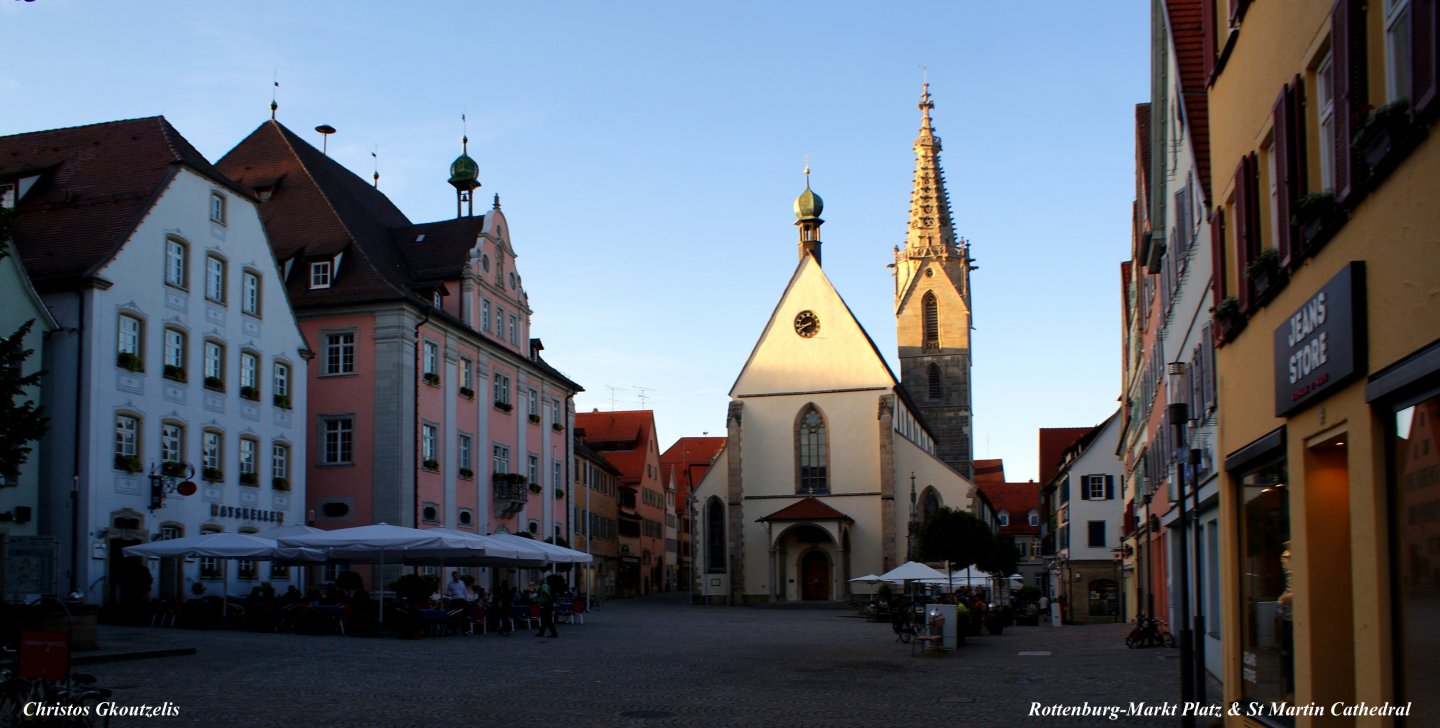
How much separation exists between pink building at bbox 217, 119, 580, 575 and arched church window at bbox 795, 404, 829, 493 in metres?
16.4

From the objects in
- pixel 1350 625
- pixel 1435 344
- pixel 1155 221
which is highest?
pixel 1155 221

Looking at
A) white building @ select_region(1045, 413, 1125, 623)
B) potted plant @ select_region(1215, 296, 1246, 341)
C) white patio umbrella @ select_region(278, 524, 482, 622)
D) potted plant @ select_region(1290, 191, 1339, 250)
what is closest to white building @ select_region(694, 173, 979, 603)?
white building @ select_region(1045, 413, 1125, 623)

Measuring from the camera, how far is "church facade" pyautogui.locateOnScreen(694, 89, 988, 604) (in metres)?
65.6

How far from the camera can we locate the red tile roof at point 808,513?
64.8 meters

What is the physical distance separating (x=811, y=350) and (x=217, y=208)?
121 feet

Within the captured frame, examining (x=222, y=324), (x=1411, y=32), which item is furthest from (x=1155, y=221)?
(x=222, y=324)

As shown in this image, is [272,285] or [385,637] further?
[272,285]

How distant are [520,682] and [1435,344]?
44.4 feet

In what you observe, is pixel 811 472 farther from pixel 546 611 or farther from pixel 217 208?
pixel 546 611

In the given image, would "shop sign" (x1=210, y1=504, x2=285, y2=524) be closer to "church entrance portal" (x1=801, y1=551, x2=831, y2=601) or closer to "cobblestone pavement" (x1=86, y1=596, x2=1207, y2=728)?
"cobblestone pavement" (x1=86, y1=596, x2=1207, y2=728)

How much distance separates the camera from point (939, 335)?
8750 centimetres

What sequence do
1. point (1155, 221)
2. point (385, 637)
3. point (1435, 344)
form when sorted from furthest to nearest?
1. point (385, 637)
2. point (1155, 221)
3. point (1435, 344)

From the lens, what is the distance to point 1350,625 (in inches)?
345

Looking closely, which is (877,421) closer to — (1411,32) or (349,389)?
(349,389)
